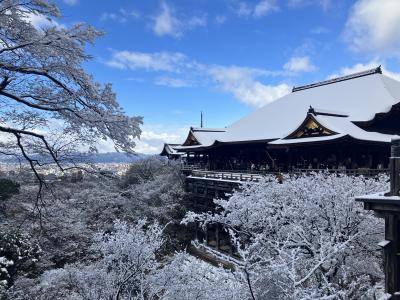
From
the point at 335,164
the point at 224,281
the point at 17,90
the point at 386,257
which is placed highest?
the point at 17,90

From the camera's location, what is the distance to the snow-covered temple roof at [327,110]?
18.9m

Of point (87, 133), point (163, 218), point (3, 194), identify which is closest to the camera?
point (87, 133)

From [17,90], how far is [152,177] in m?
23.5

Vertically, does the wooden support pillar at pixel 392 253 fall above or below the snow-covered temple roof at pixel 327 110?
below

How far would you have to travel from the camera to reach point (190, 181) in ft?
86.3

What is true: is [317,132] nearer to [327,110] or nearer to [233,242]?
[327,110]

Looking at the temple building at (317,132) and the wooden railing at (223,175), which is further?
the wooden railing at (223,175)

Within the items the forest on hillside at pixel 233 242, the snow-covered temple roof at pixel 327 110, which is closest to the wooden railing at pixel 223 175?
the snow-covered temple roof at pixel 327 110

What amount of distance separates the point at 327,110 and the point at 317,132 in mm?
2584

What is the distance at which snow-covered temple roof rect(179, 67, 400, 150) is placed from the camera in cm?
1891

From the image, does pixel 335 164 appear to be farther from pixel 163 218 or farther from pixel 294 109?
pixel 163 218

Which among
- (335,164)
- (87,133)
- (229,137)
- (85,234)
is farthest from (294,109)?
(87,133)

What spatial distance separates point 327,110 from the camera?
20.0 metres

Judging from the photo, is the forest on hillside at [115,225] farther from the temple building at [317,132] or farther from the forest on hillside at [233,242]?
the temple building at [317,132]
